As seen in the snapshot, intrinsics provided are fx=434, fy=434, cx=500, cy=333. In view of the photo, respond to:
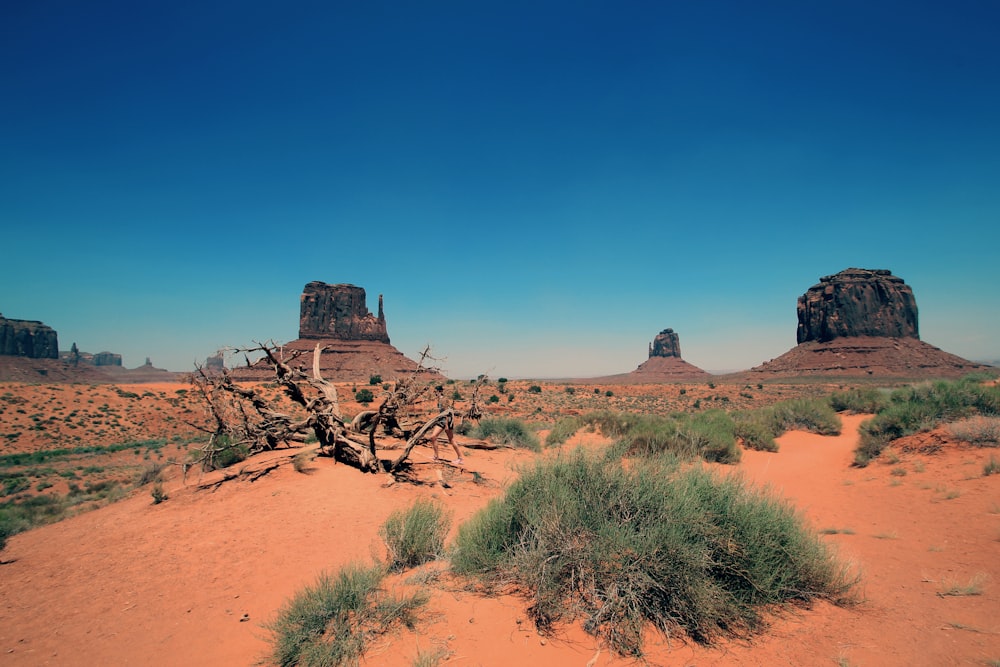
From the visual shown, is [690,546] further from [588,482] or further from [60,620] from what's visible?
[60,620]

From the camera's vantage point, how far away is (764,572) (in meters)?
4.16

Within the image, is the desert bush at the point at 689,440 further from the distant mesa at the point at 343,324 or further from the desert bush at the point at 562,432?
the distant mesa at the point at 343,324

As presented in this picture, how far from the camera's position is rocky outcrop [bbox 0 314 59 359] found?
8812cm

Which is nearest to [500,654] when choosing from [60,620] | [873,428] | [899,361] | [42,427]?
[60,620]

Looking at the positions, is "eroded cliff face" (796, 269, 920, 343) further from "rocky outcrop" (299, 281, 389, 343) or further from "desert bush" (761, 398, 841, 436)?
"rocky outcrop" (299, 281, 389, 343)

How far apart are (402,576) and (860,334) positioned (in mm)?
105449

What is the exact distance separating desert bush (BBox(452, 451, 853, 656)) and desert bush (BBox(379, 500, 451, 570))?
29.4 inches

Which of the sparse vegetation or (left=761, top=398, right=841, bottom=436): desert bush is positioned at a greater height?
(left=761, top=398, right=841, bottom=436): desert bush

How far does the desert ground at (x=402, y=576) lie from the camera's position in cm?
382

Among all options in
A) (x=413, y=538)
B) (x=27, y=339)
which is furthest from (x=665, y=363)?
(x=27, y=339)

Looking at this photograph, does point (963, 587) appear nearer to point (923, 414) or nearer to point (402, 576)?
point (402, 576)

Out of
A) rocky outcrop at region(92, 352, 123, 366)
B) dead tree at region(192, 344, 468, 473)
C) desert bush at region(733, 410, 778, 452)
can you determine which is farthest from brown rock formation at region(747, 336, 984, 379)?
rocky outcrop at region(92, 352, 123, 366)

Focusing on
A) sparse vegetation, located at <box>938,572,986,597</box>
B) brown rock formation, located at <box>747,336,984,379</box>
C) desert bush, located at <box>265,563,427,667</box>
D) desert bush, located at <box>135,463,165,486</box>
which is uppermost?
brown rock formation, located at <box>747,336,984,379</box>

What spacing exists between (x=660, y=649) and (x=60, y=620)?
6.73 metres
